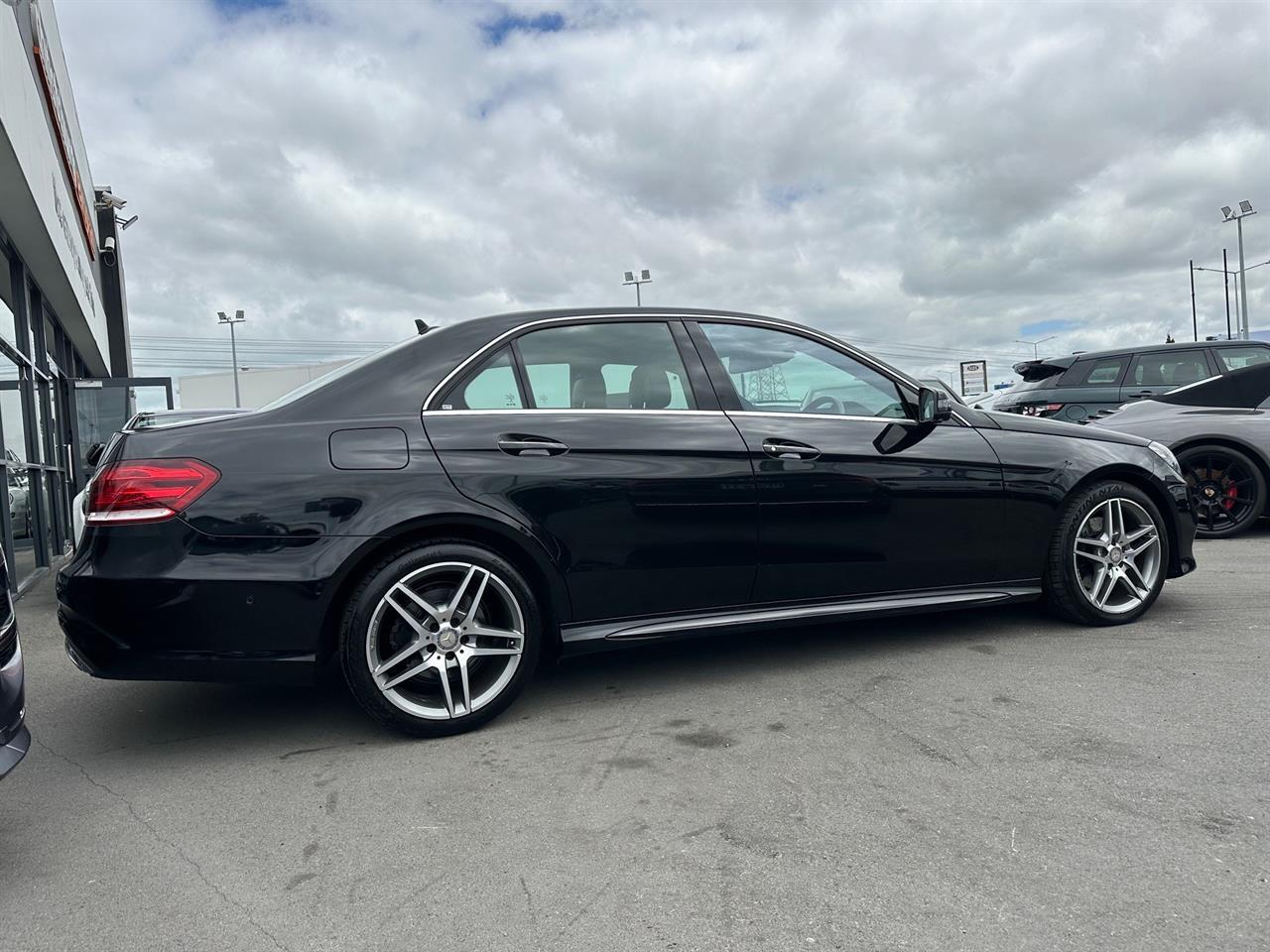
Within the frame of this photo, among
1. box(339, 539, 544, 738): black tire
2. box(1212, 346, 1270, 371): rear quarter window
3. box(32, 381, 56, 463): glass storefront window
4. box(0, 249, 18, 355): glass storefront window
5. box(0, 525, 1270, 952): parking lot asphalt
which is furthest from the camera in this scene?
box(32, 381, 56, 463): glass storefront window

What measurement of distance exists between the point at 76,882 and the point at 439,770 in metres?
1.00

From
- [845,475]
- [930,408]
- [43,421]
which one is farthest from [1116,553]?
[43,421]

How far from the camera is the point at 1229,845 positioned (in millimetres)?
2240

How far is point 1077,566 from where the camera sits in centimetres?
429

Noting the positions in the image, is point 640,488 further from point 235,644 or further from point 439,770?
point 235,644

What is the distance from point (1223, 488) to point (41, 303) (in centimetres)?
1203

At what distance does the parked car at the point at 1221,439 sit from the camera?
272 inches

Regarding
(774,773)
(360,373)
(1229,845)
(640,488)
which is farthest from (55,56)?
(1229,845)

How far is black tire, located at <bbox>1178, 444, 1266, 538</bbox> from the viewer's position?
6.98m

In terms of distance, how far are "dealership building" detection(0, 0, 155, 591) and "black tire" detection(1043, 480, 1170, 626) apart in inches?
238

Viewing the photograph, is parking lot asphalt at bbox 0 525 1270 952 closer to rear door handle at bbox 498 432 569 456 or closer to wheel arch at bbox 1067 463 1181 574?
wheel arch at bbox 1067 463 1181 574

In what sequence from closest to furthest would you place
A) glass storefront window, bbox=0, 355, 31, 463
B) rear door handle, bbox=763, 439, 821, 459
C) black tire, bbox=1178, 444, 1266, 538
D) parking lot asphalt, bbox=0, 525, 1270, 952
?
parking lot asphalt, bbox=0, 525, 1270, 952 < rear door handle, bbox=763, 439, 821, 459 < black tire, bbox=1178, 444, 1266, 538 < glass storefront window, bbox=0, 355, 31, 463

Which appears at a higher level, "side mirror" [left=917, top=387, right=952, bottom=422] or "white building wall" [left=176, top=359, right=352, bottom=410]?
"white building wall" [left=176, top=359, right=352, bottom=410]

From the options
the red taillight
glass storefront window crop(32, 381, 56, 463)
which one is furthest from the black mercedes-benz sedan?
glass storefront window crop(32, 381, 56, 463)
